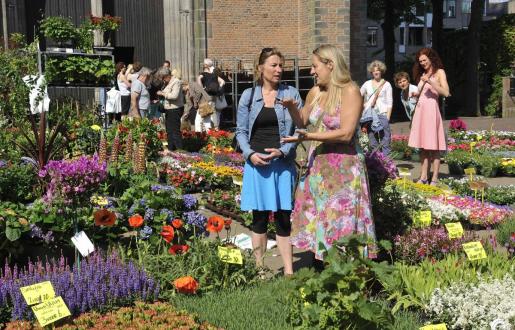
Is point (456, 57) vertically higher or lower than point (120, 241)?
higher

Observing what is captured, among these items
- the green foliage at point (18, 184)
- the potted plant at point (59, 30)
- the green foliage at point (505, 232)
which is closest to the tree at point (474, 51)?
the potted plant at point (59, 30)

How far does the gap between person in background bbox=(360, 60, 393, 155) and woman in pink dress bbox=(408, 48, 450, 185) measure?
2.93 feet

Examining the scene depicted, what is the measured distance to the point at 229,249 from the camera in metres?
5.00

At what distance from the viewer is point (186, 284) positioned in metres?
4.59

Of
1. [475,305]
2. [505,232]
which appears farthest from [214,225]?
[505,232]

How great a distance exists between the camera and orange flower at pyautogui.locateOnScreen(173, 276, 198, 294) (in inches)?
180

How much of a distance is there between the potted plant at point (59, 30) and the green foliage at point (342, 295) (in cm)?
851

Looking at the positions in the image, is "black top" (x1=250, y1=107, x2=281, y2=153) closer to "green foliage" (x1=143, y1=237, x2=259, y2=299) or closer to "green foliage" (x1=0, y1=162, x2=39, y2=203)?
"green foliage" (x1=143, y1=237, x2=259, y2=299)

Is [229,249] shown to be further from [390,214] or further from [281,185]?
[390,214]

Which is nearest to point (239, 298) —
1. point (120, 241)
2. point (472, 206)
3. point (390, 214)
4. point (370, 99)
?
point (120, 241)

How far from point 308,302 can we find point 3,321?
1.97 m

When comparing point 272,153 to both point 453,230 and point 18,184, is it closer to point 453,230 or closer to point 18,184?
point 453,230

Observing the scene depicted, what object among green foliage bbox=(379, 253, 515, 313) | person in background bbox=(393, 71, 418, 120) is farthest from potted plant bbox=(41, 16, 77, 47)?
green foliage bbox=(379, 253, 515, 313)

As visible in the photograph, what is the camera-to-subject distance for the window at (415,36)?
69.4 metres
